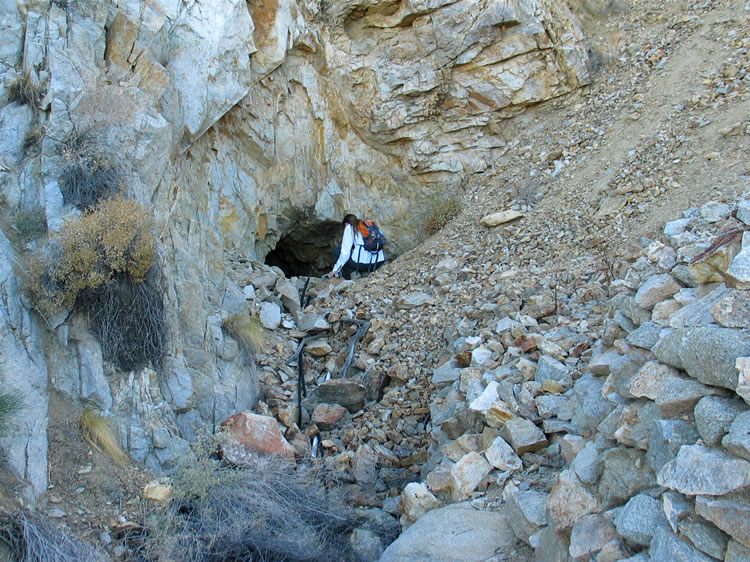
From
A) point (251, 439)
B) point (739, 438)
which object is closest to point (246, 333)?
point (251, 439)

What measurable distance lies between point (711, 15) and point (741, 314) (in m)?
6.59

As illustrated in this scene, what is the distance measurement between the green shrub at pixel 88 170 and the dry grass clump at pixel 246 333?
69.6 inches

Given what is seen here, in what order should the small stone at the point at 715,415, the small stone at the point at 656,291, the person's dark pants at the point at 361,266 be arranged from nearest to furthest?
1. the small stone at the point at 715,415
2. the small stone at the point at 656,291
3. the person's dark pants at the point at 361,266

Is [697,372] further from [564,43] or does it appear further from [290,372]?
[564,43]

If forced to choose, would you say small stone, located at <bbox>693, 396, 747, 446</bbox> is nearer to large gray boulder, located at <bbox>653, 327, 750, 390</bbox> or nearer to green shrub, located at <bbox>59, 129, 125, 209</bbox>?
large gray boulder, located at <bbox>653, 327, 750, 390</bbox>

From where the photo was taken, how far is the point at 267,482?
4258mm

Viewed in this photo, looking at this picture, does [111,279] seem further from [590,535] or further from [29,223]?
[590,535]

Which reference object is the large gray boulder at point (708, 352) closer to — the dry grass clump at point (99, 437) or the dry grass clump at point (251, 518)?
the dry grass clump at point (251, 518)

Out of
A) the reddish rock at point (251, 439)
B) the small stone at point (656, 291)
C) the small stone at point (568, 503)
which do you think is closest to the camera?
the small stone at point (568, 503)

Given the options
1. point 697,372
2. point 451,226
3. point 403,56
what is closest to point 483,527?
point 697,372

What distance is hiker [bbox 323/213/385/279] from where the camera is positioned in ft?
27.1

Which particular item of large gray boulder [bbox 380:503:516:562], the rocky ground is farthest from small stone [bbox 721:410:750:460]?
large gray boulder [bbox 380:503:516:562]

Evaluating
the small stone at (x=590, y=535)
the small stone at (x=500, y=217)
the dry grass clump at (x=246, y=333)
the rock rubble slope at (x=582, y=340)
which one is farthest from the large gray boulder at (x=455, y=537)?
the small stone at (x=500, y=217)

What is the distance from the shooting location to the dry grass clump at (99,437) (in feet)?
13.1
